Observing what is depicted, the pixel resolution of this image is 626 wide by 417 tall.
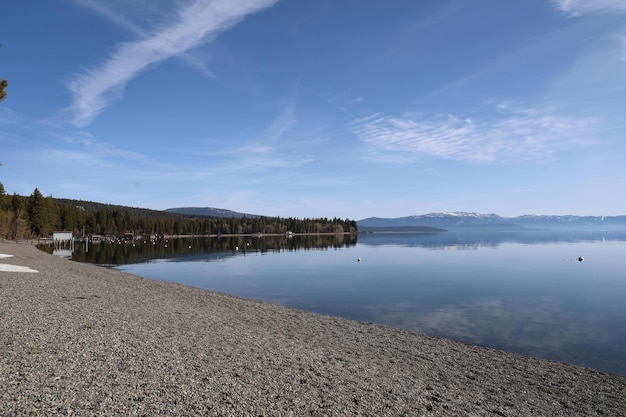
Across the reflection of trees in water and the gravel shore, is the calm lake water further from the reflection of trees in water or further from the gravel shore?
the reflection of trees in water

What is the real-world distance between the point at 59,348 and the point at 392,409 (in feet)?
36.3

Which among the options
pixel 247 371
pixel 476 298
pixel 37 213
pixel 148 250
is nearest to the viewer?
pixel 247 371

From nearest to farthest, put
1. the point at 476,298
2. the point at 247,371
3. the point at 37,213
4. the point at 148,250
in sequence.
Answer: the point at 247,371, the point at 476,298, the point at 148,250, the point at 37,213

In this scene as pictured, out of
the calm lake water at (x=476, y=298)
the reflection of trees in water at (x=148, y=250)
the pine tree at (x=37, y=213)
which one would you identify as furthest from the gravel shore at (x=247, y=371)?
the pine tree at (x=37, y=213)

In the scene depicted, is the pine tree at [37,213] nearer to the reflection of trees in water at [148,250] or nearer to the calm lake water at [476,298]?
the reflection of trees in water at [148,250]

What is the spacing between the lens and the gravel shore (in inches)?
413

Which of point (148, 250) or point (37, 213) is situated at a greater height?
point (37, 213)

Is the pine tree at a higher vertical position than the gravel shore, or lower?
higher

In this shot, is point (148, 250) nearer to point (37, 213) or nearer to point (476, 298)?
point (37, 213)

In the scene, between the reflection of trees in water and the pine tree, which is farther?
the pine tree

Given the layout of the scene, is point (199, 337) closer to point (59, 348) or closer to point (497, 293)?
point (59, 348)

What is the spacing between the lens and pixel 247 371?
13648 mm

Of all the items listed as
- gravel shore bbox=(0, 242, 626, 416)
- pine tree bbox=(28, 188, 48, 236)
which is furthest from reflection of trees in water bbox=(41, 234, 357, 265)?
gravel shore bbox=(0, 242, 626, 416)

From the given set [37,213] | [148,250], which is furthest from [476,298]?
[37,213]
